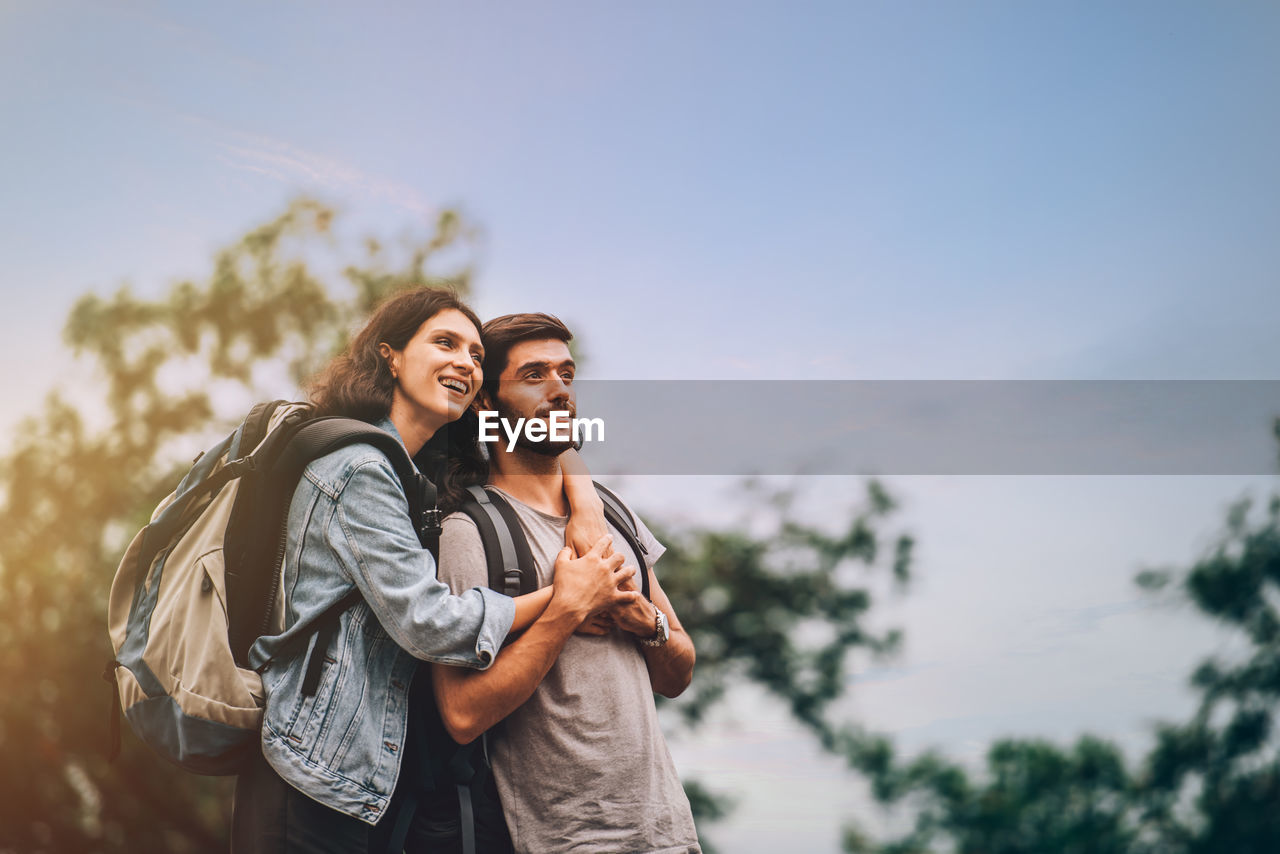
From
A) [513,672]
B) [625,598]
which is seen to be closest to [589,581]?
[625,598]

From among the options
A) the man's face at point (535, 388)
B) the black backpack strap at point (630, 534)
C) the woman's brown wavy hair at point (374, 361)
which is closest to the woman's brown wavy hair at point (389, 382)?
the woman's brown wavy hair at point (374, 361)

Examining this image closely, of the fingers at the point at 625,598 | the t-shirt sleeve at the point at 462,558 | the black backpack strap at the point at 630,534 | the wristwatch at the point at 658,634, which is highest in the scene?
the black backpack strap at the point at 630,534

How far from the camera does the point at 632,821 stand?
7.60 ft

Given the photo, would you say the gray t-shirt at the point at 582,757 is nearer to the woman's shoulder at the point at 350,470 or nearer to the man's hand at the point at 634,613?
the man's hand at the point at 634,613

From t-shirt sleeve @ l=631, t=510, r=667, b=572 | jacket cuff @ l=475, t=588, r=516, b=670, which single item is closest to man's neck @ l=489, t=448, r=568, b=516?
t-shirt sleeve @ l=631, t=510, r=667, b=572

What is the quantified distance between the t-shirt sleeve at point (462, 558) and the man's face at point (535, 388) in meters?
0.39

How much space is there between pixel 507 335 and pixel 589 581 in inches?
32.0

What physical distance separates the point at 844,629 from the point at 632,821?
7.10 metres

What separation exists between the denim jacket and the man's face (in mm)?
569

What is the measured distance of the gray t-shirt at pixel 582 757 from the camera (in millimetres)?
2309

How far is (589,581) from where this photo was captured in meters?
2.43

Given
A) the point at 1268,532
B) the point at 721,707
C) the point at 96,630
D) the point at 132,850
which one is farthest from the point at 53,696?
the point at 1268,532

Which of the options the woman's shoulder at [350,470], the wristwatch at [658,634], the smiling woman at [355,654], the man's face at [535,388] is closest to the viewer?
the smiling woman at [355,654]

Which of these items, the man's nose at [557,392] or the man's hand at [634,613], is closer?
the man's hand at [634,613]
